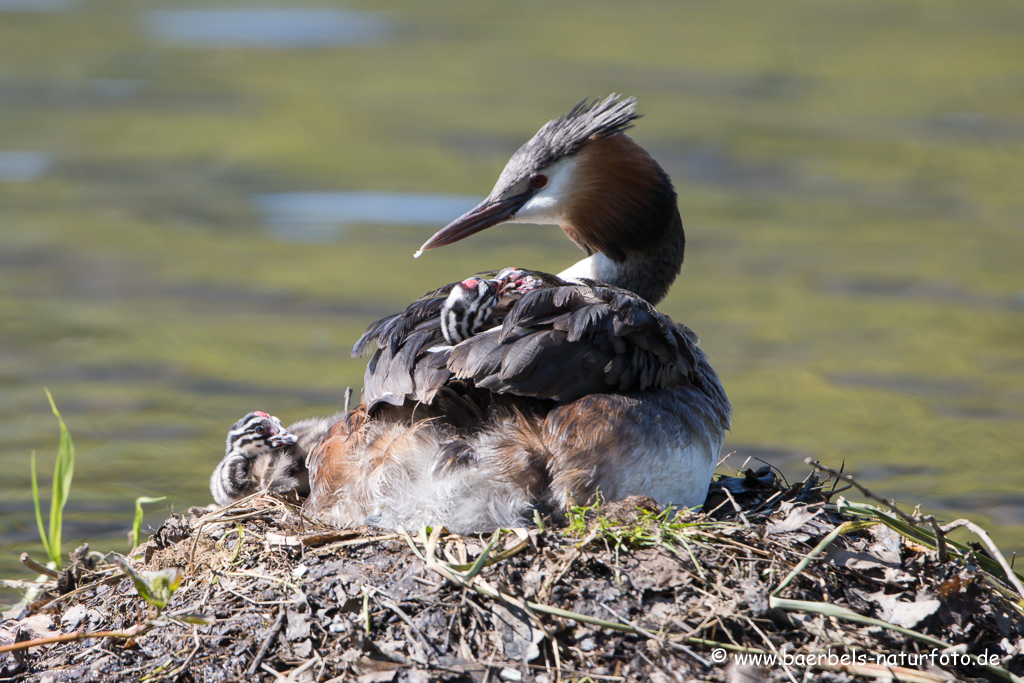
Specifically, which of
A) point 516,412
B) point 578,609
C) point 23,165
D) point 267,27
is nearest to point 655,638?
point 578,609

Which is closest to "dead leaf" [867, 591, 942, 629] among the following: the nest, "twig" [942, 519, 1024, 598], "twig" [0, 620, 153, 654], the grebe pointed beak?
the nest

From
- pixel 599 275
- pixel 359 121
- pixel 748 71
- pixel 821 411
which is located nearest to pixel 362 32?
pixel 359 121

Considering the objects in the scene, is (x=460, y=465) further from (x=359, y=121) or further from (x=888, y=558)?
(x=359, y=121)

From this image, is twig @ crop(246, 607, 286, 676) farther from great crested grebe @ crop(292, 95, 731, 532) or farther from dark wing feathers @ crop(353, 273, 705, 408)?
dark wing feathers @ crop(353, 273, 705, 408)

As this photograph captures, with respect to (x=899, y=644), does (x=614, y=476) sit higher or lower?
higher

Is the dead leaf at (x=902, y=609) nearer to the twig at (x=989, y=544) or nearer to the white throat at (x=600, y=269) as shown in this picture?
the twig at (x=989, y=544)

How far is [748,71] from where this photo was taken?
14.9 m

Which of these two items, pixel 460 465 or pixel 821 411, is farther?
pixel 821 411

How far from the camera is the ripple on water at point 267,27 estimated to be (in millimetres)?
16234

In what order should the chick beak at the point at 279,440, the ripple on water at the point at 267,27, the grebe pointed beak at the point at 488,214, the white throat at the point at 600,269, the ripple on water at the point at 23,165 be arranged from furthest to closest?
the ripple on water at the point at 267,27
the ripple on water at the point at 23,165
the white throat at the point at 600,269
the grebe pointed beak at the point at 488,214
the chick beak at the point at 279,440

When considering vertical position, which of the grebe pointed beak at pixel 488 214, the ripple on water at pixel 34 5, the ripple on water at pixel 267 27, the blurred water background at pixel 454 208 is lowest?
the blurred water background at pixel 454 208

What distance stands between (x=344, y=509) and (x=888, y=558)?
1.78 m

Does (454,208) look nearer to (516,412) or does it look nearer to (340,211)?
(340,211)

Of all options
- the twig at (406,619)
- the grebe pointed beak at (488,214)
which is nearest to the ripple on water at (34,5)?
the grebe pointed beak at (488,214)
